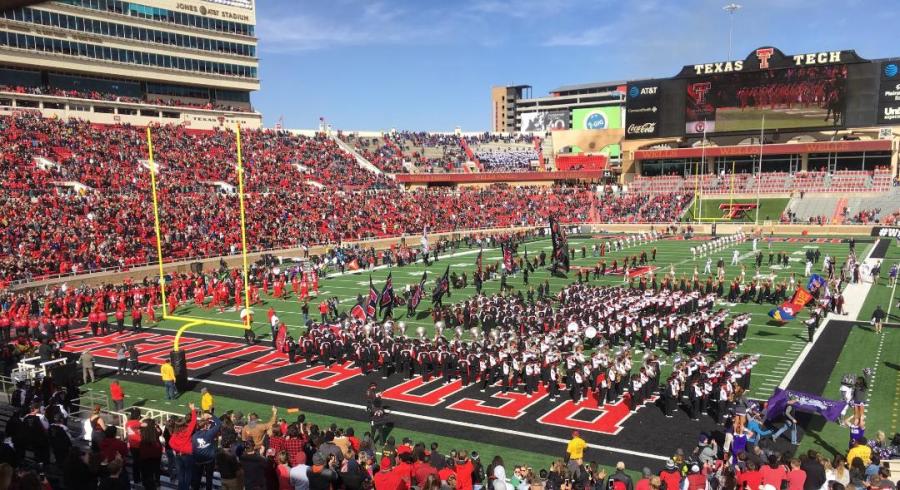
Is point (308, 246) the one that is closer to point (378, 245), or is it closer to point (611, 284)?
point (378, 245)

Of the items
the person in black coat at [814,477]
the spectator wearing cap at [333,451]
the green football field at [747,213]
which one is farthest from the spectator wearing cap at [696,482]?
the green football field at [747,213]

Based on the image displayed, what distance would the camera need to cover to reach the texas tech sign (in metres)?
52.7

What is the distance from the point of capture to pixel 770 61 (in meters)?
55.3

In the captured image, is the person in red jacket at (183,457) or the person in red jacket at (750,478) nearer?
the person in red jacket at (750,478)

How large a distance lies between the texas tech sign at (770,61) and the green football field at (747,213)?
10929mm

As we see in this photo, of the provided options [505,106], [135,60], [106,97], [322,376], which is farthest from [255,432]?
[505,106]

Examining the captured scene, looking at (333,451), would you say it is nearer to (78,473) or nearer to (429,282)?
(78,473)

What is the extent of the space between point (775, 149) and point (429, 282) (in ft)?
132

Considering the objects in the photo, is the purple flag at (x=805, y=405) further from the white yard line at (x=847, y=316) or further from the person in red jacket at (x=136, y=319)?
the person in red jacket at (x=136, y=319)

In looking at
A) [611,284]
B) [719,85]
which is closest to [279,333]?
[611,284]

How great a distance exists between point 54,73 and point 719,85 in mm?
52410

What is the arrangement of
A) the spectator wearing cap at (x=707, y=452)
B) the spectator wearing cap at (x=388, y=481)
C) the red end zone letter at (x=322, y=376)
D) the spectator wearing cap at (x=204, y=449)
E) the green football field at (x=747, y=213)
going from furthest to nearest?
the green football field at (x=747, y=213)
the red end zone letter at (x=322, y=376)
the spectator wearing cap at (x=707, y=452)
the spectator wearing cap at (x=204, y=449)
the spectator wearing cap at (x=388, y=481)

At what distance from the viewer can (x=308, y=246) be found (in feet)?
130

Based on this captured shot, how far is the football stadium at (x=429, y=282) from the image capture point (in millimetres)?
9469
